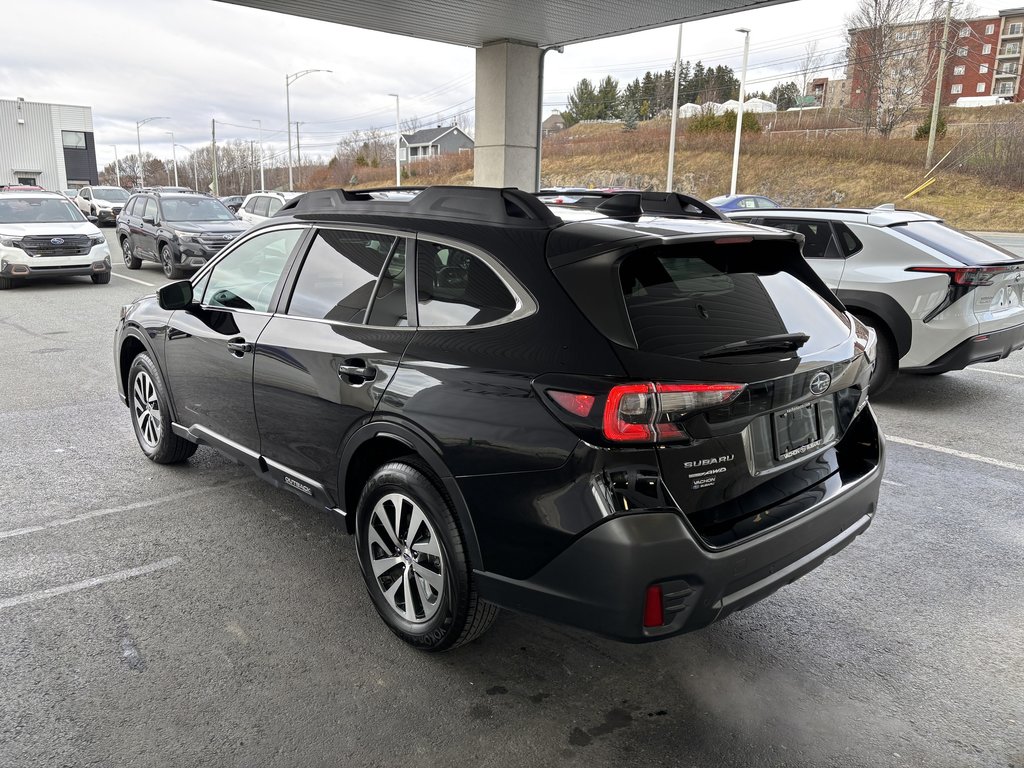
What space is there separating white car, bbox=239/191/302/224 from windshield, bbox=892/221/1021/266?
1446 centimetres

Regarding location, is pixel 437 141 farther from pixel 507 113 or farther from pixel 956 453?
pixel 956 453

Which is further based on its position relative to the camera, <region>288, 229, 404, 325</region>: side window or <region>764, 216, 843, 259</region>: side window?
<region>764, 216, 843, 259</region>: side window

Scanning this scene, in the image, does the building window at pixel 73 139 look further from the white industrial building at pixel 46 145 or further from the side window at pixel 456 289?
the side window at pixel 456 289

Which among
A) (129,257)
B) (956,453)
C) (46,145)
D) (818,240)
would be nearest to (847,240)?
(818,240)

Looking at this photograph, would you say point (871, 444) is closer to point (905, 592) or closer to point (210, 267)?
point (905, 592)

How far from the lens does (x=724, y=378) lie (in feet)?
8.37

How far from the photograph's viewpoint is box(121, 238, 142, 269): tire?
1838 cm

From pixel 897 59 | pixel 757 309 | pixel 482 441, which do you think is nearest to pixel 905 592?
pixel 757 309

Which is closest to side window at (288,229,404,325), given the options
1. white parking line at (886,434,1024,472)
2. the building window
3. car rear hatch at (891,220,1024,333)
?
white parking line at (886,434,1024,472)

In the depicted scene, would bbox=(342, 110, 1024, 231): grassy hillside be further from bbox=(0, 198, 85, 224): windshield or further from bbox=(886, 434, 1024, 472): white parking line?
bbox=(886, 434, 1024, 472): white parking line

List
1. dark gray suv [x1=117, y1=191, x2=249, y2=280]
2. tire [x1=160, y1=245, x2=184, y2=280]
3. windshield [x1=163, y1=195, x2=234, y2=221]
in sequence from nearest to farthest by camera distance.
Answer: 1. dark gray suv [x1=117, y1=191, x2=249, y2=280]
2. tire [x1=160, y1=245, x2=184, y2=280]
3. windshield [x1=163, y1=195, x2=234, y2=221]

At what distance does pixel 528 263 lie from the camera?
2783mm

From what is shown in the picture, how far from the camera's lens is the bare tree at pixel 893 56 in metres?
51.2

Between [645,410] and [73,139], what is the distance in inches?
3113
